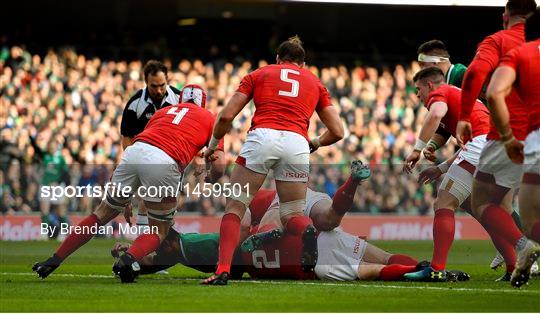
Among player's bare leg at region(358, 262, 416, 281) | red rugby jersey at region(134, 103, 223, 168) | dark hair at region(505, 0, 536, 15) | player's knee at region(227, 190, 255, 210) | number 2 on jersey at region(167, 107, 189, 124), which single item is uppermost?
dark hair at region(505, 0, 536, 15)

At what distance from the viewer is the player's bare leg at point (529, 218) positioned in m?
8.09

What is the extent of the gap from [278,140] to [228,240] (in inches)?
39.6

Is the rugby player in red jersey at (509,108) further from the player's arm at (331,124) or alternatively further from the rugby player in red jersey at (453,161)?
the player's arm at (331,124)

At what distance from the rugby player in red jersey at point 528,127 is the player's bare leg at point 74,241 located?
4.04 m

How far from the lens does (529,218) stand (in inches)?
321

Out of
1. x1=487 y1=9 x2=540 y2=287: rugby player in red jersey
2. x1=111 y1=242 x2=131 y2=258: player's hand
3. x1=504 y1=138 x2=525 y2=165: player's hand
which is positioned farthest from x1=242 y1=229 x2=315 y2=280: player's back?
x1=504 y1=138 x2=525 y2=165: player's hand

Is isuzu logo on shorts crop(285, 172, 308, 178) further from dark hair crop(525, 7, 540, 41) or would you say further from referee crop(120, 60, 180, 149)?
dark hair crop(525, 7, 540, 41)

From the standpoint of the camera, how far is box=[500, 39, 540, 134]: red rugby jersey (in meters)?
8.22

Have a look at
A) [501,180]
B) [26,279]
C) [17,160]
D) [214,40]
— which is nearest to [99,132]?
[17,160]

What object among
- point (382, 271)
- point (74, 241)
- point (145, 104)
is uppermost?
point (145, 104)

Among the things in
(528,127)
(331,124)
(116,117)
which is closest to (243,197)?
(331,124)

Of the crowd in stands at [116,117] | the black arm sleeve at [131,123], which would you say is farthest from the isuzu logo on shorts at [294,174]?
the crowd in stands at [116,117]

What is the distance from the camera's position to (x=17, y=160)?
23.5 metres

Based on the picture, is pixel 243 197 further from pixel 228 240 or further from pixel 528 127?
pixel 528 127
